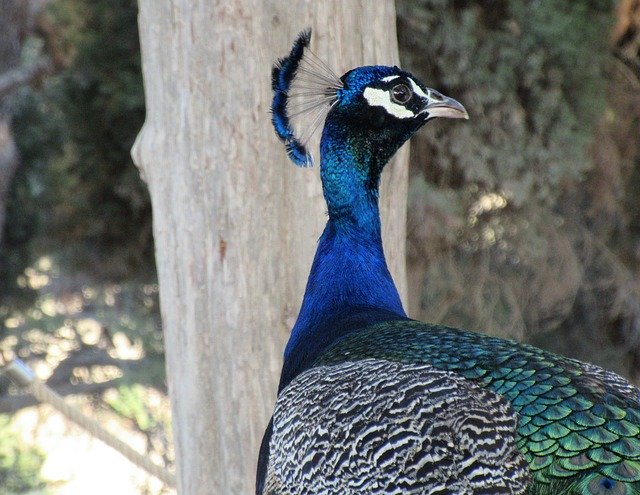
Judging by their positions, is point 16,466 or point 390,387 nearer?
point 390,387

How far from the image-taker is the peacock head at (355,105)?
173 centimetres

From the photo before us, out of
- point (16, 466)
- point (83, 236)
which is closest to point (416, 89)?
point (83, 236)

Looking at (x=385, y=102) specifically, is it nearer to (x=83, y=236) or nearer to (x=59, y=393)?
(x=83, y=236)

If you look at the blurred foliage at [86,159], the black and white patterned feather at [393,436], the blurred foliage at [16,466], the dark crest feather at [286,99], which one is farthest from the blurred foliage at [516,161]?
the blurred foliage at [16,466]

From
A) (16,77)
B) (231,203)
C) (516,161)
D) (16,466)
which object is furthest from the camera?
(16,466)

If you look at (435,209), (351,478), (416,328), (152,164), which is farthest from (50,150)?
(351,478)

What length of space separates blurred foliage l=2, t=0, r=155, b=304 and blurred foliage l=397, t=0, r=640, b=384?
40.1 inches

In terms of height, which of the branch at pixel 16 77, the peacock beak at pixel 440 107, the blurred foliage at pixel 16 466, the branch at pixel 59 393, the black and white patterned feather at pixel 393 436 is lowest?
the blurred foliage at pixel 16 466

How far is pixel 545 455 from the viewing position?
1194mm

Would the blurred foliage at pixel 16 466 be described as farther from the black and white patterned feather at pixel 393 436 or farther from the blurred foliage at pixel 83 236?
the black and white patterned feather at pixel 393 436

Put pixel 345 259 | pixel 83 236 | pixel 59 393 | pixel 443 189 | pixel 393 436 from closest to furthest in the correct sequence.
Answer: pixel 393 436, pixel 345 259, pixel 443 189, pixel 83 236, pixel 59 393

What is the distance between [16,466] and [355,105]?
3760 mm

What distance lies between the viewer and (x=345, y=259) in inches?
68.2

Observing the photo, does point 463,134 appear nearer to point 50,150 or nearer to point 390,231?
point 390,231
